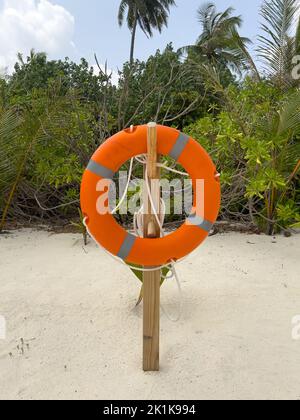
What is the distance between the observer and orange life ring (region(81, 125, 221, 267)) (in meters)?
2.04

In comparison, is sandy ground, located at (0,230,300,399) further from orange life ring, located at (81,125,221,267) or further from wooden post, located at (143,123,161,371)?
orange life ring, located at (81,125,221,267)

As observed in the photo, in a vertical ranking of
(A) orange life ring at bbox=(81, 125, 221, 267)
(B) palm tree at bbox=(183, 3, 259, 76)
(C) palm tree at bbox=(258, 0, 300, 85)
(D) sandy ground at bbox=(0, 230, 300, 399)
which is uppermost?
(B) palm tree at bbox=(183, 3, 259, 76)

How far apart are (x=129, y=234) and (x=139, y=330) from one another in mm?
679

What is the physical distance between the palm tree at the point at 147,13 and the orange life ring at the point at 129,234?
2123 cm

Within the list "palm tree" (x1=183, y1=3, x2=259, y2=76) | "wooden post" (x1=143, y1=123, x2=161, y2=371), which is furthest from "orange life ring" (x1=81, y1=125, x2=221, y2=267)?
"palm tree" (x1=183, y1=3, x2=259, y2=76)

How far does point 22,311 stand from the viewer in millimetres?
2701

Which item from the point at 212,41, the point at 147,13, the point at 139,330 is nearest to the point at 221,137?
the point at 139,330

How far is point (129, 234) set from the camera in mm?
2062

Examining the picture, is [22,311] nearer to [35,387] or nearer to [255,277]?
[35,387]

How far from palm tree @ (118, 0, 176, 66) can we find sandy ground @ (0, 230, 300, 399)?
803 inches

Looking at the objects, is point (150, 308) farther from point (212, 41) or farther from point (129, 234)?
point (212, 41)

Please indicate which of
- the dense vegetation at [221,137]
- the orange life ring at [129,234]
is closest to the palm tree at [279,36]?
the dense vegetation at [221,137]
